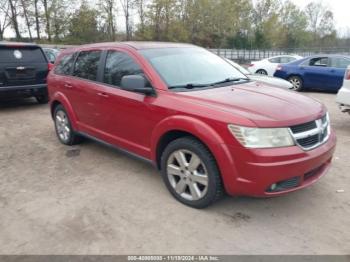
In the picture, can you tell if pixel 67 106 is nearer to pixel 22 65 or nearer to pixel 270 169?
pixel 270 169

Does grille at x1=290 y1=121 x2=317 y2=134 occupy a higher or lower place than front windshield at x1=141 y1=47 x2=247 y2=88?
lower

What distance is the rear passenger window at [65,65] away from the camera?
5469 millimetres

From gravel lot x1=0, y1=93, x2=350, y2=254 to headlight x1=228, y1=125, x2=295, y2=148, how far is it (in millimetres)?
823

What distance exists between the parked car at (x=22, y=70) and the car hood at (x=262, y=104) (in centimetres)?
618

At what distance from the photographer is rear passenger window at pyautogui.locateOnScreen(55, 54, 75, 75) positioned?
17.9 feet

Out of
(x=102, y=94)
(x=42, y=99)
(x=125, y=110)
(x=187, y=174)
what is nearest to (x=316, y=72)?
(x=42, y=99)

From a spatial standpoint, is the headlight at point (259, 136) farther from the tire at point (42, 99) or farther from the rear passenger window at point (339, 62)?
the rear passenger window at point (339, 62)

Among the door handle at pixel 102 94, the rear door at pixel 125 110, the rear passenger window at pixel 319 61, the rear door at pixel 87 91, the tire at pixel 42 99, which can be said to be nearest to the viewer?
the rear door at pixel 125 110

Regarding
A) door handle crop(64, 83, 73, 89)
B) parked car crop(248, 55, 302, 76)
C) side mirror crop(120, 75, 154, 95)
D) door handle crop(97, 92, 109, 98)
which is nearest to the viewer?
side mirror crop(120, 75, 154, 95)

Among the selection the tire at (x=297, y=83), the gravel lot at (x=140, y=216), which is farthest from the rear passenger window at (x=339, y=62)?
the gravel lot at (x=140, y=216)

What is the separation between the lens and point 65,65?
5625mm

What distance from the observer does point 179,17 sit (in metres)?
48.0

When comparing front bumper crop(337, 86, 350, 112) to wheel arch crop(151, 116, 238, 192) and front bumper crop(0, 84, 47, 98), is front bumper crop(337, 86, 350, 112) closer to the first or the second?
wheel arch crop(151, 116, 238, 192)

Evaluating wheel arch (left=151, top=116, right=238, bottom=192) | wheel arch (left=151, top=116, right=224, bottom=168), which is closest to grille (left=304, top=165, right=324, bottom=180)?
wheel arch (left=151, top=116, right=238, bottom=192)
